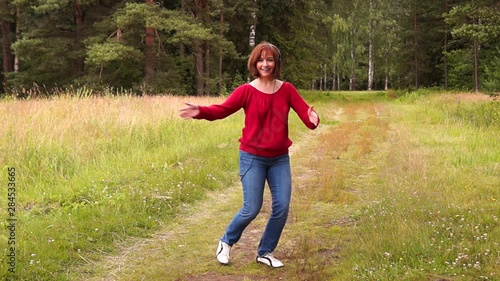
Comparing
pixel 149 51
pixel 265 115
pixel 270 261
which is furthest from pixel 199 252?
pixel 149 51

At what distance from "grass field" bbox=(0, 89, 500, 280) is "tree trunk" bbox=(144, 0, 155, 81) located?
1246 cm

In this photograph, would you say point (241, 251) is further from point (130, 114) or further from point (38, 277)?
A: point (130, 114)

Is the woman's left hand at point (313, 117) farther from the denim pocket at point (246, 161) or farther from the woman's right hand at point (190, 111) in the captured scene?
the woman's right hand at point (190, 111)

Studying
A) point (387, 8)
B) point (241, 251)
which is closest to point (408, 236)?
point (241, 251)

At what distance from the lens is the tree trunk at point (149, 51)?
22.8m

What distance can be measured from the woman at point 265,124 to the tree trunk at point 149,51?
19496 mm

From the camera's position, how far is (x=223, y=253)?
4.29 meters

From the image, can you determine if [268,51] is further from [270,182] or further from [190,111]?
[270,182]

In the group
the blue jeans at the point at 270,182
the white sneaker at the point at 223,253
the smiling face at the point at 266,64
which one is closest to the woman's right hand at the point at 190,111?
the blue jeans at the point at 270,182

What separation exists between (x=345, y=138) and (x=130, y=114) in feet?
17.0

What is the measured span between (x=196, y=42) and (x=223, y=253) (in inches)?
820

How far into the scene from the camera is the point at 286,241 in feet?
16.1

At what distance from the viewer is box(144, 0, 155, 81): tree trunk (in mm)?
22766

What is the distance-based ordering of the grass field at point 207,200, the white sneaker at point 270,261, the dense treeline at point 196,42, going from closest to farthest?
1. the grass field at point 207,200
2. the white sneaker at point 270,261
3. the dense treeline at point 196,42
